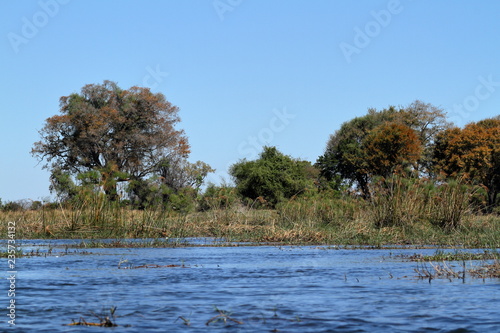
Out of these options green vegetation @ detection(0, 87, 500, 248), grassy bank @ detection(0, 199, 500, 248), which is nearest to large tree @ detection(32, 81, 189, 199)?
green vegetation @ detection(0, 87, 500, 248)

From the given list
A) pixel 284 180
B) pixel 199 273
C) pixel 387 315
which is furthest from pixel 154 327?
pixel 284 180

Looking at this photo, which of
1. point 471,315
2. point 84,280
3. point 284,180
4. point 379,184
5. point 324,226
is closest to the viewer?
point 471,315

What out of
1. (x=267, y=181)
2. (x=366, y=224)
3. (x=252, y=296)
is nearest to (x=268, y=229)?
(x=366, y=224)

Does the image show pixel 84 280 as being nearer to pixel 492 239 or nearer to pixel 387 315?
pixel 387 315

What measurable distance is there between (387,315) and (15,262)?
898 centimetres

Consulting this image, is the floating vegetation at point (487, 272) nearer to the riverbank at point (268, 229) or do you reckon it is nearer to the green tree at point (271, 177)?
the riverbank at point (268, 229)

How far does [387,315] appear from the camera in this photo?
25.5ft

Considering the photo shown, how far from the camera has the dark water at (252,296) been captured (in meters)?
7.27

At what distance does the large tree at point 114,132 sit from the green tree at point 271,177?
634 centimetres

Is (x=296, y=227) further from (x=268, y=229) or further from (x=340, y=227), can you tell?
(x=340, y=227)

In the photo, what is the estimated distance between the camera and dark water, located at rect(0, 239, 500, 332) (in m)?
7.27

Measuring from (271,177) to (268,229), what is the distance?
3360 centimetres

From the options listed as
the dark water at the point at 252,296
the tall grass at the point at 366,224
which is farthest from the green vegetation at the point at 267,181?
the dark water at the point at 252,296

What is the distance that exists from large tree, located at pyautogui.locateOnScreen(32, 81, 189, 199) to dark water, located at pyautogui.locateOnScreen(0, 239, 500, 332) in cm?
4205
